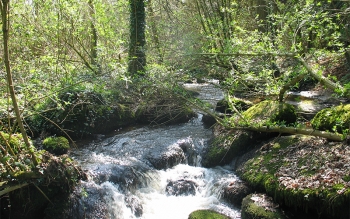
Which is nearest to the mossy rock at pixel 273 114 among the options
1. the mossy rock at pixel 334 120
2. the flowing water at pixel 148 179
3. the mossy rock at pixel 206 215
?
the mossy rock at pixel 334 120

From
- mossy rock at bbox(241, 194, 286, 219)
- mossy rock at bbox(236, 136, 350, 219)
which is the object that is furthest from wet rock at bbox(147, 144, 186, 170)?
mossy rock at bbox(241, 194, 286, 219)

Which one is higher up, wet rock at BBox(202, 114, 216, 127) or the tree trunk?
the tree trunk

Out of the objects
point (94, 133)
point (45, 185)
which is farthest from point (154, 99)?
point (45, 185)

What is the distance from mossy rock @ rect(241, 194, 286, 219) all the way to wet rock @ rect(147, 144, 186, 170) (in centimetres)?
261

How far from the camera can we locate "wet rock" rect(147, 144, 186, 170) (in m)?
7.96

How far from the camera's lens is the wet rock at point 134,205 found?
6395mm

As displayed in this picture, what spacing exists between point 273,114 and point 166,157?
9.68 feet

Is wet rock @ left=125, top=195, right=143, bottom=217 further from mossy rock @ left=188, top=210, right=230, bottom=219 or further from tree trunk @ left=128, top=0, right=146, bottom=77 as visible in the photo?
tree trunk @ left=128, top=0, right=146, bottom=77

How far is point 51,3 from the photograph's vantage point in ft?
34.2

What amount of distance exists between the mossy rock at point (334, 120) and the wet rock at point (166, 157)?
11.3 ft

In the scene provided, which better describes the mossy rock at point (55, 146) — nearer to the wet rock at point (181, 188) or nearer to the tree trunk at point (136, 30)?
the wet rock at point (181, 188)

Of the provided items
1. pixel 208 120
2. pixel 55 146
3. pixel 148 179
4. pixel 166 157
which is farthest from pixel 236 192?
pixel 55 146

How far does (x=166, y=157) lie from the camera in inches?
320

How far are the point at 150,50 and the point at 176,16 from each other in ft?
9.31
